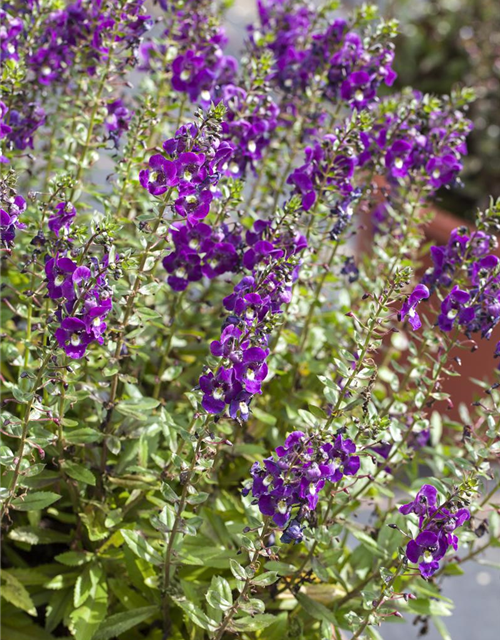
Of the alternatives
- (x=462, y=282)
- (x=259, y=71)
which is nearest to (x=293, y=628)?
(x=462, y=282)

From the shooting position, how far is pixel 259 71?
242 centimetres

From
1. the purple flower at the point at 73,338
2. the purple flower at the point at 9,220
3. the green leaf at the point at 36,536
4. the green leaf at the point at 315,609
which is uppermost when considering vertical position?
the purple flower at the point at 9,220

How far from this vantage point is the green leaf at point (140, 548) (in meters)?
2.10

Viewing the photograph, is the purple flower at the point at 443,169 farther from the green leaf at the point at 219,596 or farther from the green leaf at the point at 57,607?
the green leaf at the point at 57,607

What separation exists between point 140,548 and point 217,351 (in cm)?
68

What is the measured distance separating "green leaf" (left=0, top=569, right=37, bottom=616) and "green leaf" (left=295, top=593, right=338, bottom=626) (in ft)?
2.39

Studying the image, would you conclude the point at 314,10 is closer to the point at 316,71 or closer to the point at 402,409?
the point at 316,71

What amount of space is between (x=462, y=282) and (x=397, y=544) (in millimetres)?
815

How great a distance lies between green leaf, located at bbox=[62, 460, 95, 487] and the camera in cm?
215

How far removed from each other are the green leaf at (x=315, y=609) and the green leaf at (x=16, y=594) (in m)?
0.73

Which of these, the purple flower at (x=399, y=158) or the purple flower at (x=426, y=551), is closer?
the purple flower at (x=426, y=551)

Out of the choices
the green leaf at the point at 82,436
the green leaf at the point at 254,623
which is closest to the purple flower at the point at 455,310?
the green leaf at the point at 254,623

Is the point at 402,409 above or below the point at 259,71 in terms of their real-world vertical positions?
below

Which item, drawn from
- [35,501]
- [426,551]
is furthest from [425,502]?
[35,501]
